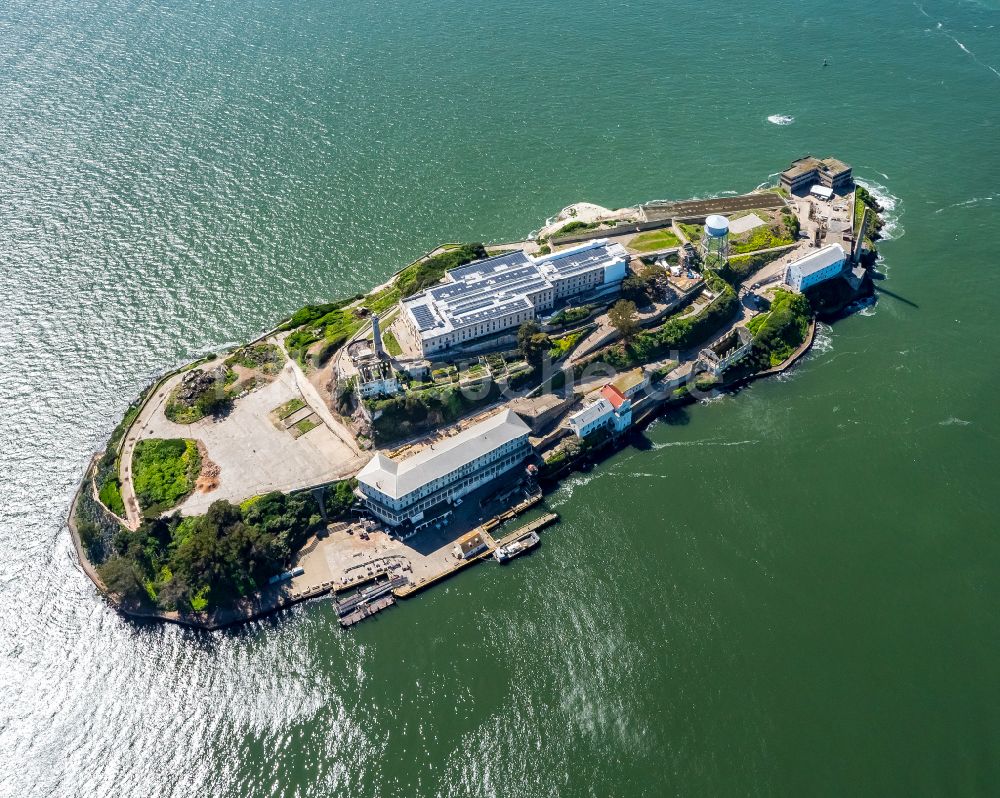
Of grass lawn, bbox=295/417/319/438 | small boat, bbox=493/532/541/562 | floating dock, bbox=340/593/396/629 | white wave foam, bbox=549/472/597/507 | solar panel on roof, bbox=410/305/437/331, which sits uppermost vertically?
solar panel on roof, bbox=410/305/437/331

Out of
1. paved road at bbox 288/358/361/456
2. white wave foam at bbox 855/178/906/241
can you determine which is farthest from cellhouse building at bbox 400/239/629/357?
white wave foam at bbox 855/178/906/241

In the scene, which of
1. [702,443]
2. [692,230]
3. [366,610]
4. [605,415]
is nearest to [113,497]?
[366,610]

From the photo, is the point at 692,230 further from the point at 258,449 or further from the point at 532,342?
the point at 258,449

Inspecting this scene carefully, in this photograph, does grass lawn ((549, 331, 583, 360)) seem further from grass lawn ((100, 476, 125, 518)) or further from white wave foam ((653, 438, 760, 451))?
grass lawn ((100, 476, 125, 518))

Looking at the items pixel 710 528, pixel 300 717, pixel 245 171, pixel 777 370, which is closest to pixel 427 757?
pixel 300 717

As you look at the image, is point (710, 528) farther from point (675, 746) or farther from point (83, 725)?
point (83, 725)

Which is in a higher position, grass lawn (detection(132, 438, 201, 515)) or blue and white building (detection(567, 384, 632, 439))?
grass lawn (detection(132, 438, 201, 515))

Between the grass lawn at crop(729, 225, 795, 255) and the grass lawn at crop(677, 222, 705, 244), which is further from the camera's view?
the grass lawn at crop(729, 225, 795, 255)
